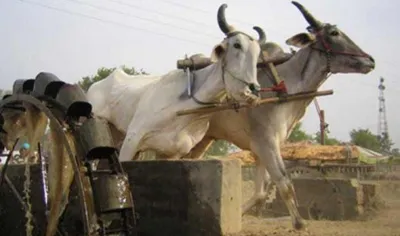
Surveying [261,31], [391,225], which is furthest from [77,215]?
[391,225]

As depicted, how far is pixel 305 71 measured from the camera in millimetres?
10523

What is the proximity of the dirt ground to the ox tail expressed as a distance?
6.34 ft

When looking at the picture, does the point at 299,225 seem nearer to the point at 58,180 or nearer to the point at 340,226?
the point at 340,226

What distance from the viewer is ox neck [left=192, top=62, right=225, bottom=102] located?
979 cm

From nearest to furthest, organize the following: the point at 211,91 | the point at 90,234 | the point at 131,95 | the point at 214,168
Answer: the point at 90,234
the point at 214,168
the point at 211,91
the point at 131,95

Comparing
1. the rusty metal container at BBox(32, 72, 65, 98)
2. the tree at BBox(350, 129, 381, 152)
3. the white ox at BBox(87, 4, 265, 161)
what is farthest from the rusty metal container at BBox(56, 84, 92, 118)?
the tree at BBox(350, 129, 381, 152)

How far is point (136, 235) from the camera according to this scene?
681 cm

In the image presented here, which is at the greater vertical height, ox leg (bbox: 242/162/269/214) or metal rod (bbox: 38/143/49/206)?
metal rod (bbox: 38/143/49/206)

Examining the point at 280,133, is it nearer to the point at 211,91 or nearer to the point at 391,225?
the point at 211,91

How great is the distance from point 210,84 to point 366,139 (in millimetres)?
75784

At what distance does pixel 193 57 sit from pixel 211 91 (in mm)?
1063

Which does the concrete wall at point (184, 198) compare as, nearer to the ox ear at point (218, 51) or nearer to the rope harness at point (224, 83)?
the rope harness at point (224, 83)

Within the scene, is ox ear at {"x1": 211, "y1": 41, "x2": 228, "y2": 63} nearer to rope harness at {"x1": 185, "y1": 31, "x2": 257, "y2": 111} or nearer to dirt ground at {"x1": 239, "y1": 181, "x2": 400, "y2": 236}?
rope harness at {"x1": 185, "y1": 31, "x2": 257, "y2": 111}

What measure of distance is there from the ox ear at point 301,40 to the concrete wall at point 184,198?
445 cm
